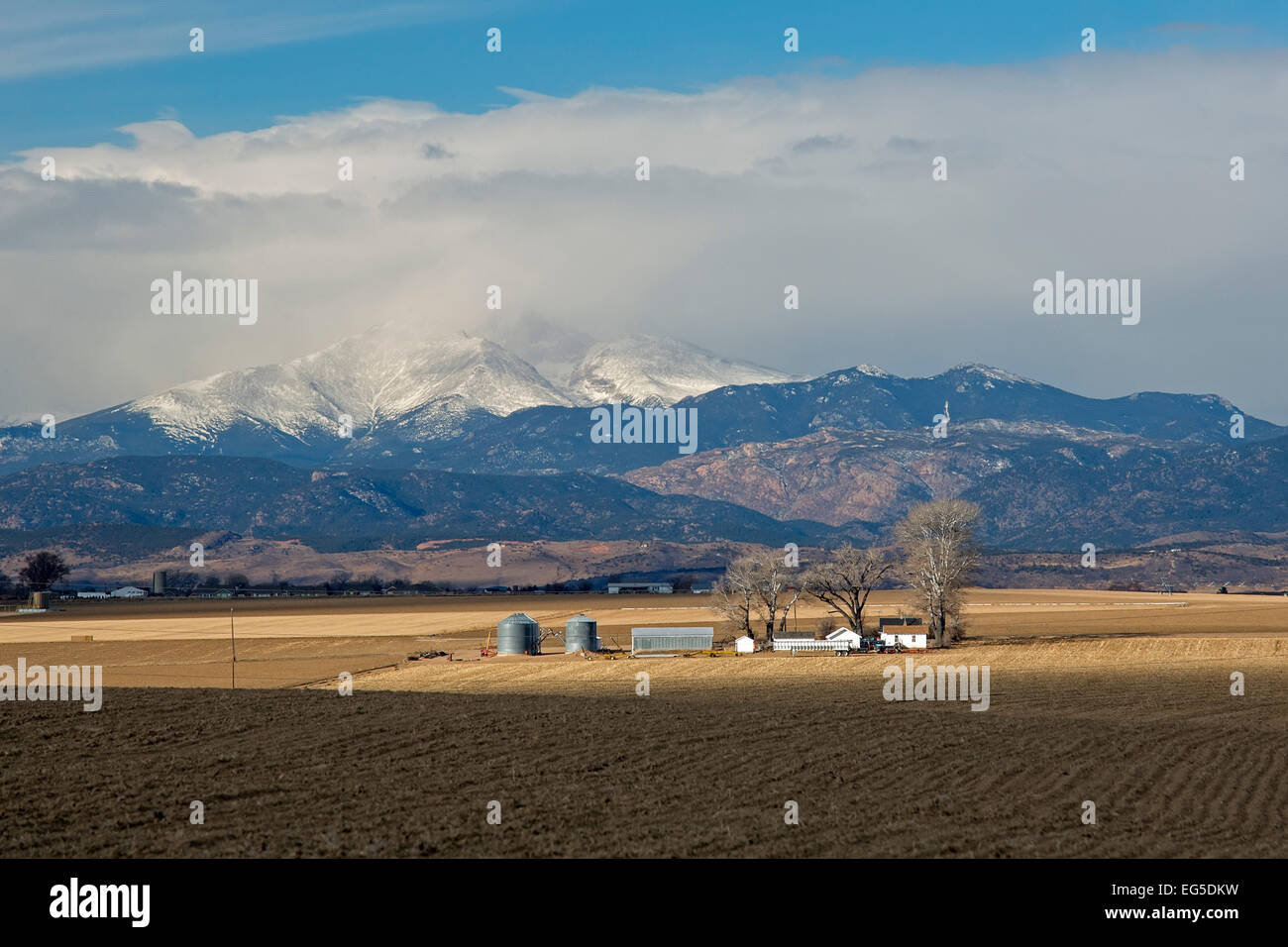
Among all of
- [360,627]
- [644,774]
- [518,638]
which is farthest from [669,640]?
[644,774]

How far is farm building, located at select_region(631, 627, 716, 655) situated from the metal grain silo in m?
3.37

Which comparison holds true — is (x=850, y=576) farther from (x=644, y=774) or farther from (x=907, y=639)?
(x=644, y=774)

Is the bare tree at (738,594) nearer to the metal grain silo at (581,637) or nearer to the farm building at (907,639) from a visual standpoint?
the metal grain silo at (581,637)

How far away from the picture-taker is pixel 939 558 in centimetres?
10344

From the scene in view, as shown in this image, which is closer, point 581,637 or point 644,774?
point 644,774

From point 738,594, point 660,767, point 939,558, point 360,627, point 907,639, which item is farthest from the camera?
point 360,627

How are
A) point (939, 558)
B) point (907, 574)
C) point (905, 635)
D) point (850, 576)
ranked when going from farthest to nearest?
point (850, 576), point (907, 574), point (939, 558), point (905, 635)

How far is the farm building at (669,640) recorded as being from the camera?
102750 mm

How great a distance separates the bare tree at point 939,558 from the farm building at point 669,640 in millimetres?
16845

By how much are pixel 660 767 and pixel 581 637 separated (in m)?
67.4
